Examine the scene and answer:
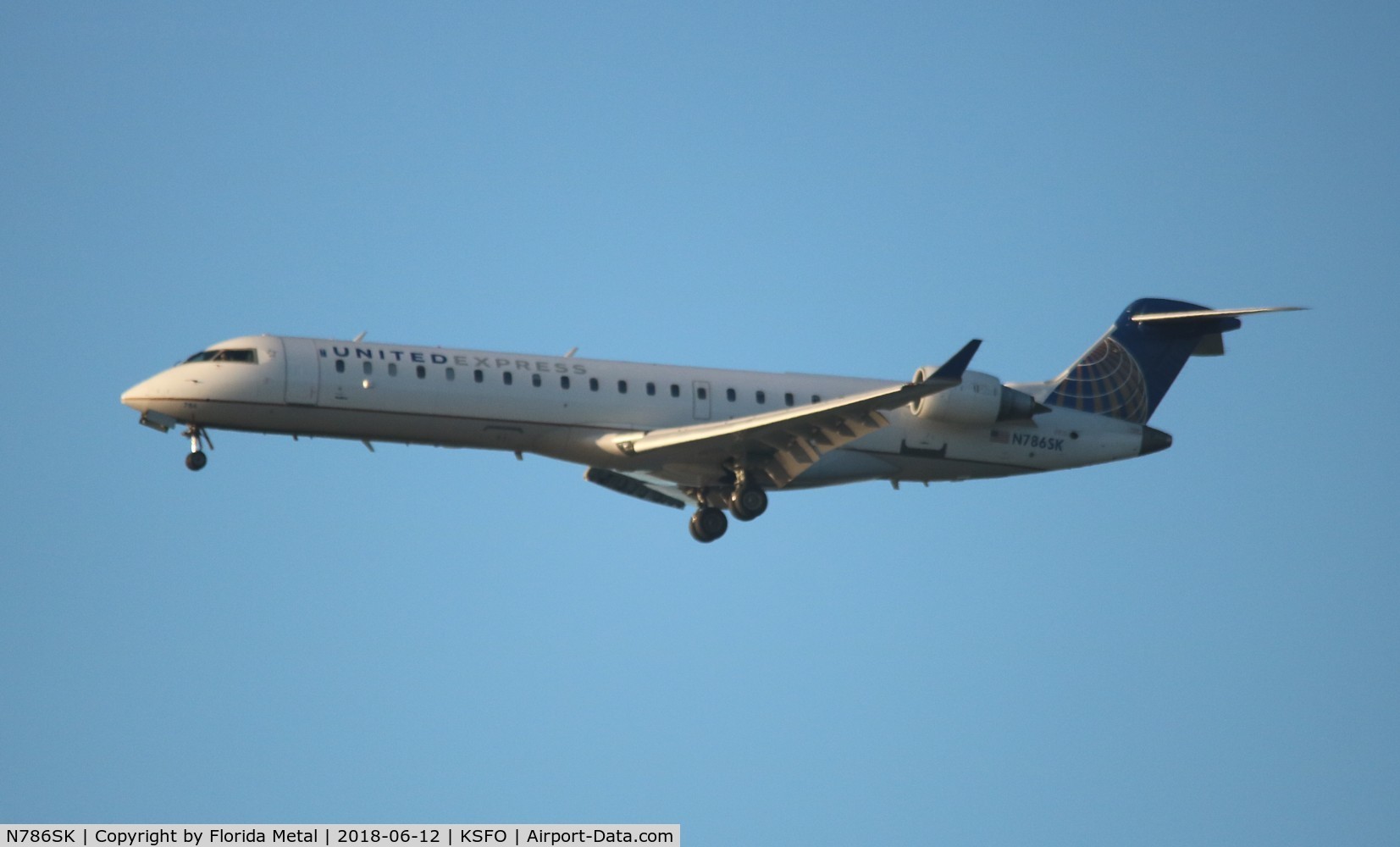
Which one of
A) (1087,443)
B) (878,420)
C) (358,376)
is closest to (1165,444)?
(1087,443)

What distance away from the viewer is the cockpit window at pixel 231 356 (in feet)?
109

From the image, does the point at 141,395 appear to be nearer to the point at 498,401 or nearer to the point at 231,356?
the point at 231,356

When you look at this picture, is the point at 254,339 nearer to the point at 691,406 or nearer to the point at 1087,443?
the point at 691,406

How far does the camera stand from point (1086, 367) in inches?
1529

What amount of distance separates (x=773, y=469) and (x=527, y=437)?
15.0 ft

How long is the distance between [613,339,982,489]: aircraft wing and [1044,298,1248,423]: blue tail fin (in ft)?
20.0

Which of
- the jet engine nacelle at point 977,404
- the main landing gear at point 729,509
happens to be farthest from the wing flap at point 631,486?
the jet engine nacelle at point 977,404

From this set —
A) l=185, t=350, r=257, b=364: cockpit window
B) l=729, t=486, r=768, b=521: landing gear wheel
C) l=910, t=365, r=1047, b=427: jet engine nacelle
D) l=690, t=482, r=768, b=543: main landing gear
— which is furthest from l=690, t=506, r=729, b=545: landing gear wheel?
l=185, t=350, r=257, b=364: cockpit window

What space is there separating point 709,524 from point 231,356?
9263 millimetres

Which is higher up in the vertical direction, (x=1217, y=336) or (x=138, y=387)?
(x=1217, y=336)

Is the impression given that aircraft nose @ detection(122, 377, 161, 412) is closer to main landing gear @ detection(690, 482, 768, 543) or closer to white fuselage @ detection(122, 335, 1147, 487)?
white fuselage @ detection(122, 335, 1147, 487)

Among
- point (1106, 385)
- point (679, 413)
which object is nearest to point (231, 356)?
point (679, 413)

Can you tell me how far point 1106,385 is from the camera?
127 ft

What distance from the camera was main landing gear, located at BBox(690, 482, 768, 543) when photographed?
35.2 m
